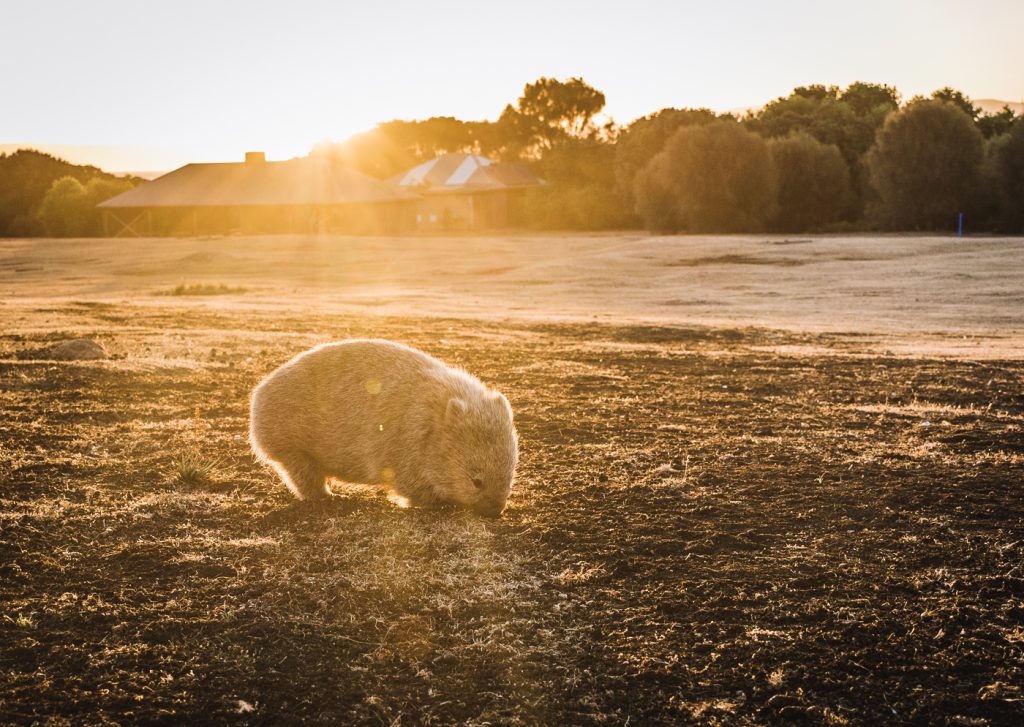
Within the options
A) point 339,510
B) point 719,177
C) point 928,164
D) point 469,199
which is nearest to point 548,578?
point 339,510

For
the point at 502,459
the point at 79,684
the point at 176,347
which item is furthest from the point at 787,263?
the point at 79,684

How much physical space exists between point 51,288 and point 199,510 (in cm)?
2688

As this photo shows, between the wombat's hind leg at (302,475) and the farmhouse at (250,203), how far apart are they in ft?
171

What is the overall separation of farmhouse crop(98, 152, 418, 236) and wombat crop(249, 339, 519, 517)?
52.1m

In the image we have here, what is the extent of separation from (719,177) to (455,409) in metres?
49.9

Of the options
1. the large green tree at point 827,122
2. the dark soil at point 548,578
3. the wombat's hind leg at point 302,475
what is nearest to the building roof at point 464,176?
the large green tree at point 827,122

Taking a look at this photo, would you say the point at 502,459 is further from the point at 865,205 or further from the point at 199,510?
the point at 865,205

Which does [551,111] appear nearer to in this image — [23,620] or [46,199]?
[46,199]

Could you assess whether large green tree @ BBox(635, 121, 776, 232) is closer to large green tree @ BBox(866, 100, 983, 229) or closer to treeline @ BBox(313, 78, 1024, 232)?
treeline @ BBox(313, 78, 1024, 232)

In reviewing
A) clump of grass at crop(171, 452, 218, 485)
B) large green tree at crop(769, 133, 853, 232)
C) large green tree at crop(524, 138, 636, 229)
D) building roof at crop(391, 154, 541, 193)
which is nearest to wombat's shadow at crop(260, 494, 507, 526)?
clump of grass at crop(171, 452, 218, 485)

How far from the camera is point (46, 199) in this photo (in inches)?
2340

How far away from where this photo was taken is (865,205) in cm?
5609

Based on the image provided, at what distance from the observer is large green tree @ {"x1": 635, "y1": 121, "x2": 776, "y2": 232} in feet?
170

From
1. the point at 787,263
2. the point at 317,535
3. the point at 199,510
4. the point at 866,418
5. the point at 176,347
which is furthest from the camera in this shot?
the point at 787,263
